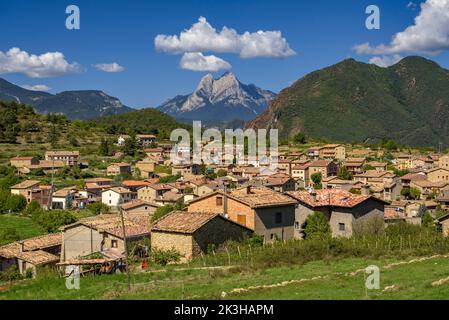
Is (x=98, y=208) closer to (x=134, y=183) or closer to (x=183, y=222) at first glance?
(x=134, y=183)

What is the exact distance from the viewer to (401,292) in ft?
41.1

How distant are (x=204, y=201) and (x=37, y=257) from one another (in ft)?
33.9

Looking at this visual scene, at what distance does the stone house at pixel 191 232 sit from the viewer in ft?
74.1

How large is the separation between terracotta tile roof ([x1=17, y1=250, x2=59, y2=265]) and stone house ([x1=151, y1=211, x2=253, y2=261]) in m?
9.72

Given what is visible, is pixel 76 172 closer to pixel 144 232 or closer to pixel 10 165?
pixel 10 165

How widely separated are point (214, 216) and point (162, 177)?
191 ft

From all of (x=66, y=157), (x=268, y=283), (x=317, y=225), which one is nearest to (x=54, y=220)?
(x=317, y=225)

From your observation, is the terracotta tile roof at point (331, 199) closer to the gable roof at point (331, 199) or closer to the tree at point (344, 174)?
the gable roof at point (331, 199)

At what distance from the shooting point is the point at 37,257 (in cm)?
3114

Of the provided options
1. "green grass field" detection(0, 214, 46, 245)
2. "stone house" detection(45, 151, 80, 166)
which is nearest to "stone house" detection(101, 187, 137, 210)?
"green grass field" detection(0, 214, 46, 245)

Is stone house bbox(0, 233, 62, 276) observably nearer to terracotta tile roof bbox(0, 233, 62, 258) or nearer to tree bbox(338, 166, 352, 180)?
terracotta tile roof bbox(0, 233, 62, 258)

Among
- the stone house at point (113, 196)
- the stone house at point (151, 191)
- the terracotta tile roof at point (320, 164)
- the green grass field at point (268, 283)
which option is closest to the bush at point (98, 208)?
the stone house at point (113, 196)

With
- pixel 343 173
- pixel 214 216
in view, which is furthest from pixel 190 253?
pixel 343 173

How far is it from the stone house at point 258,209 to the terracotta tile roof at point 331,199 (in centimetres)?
183
